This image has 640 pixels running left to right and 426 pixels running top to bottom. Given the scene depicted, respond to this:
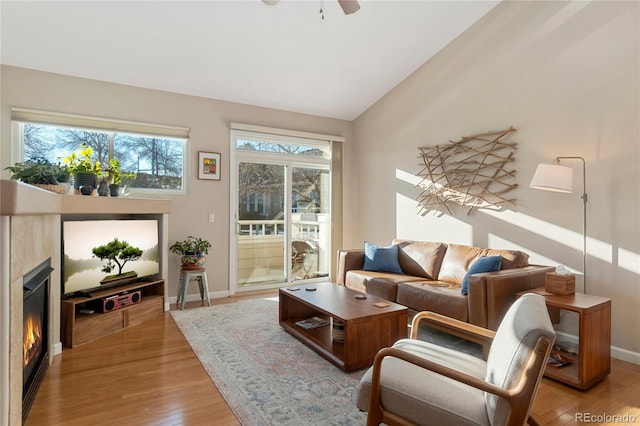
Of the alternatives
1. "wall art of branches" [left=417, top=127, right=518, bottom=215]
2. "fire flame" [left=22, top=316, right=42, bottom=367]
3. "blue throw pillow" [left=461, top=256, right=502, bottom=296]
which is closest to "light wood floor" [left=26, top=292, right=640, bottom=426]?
"fire flame" [left=22, top=316, right=42, bottom=367]

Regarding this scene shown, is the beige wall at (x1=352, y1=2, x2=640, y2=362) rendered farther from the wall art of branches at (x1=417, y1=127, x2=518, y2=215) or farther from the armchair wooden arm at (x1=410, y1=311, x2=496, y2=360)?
the armchair wooden arm at (x1=410, y1=311, x2=496, y2=360)

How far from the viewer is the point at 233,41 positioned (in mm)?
3742

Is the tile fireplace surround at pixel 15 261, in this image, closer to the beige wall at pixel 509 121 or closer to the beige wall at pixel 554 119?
the beige wall at pixel 509 121

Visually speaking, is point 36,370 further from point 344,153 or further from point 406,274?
point 344,153

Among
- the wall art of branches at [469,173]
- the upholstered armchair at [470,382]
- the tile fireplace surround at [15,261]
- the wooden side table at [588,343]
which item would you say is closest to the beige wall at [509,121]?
the wall art of branches at [469,173]

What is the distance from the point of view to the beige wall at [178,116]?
3.66 meters

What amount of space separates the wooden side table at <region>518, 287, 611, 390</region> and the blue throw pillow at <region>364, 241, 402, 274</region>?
1812 mm

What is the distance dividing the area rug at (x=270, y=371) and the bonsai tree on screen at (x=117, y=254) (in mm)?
762

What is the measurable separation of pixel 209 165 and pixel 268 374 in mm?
2995

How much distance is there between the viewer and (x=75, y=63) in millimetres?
3686

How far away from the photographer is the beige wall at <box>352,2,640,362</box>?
283 centimetres

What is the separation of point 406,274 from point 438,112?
2069 millimetres

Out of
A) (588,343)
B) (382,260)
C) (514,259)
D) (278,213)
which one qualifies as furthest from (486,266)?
(278,213)

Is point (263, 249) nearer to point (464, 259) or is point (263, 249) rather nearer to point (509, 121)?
point (464, 259)
